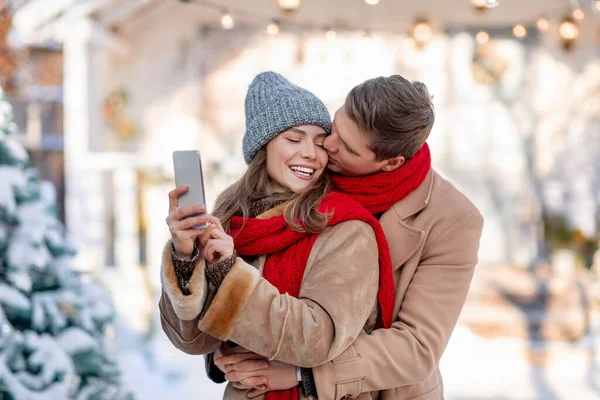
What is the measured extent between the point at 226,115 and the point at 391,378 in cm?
560

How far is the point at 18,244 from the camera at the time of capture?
3033 millimetres

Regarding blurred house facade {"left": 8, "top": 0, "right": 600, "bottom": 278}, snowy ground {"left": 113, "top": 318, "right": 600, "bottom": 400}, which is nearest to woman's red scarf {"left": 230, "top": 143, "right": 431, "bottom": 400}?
snowy ground {"left": 113, "top": 318, "right": 600, "bottom": 400}

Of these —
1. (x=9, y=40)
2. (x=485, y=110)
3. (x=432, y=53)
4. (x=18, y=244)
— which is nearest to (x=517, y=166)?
(x=485, y=110)

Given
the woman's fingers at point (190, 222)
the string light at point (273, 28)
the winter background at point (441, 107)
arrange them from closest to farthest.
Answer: the woman's fingers at point (190, 222), the string light at point (273, 28), the winter background at point (441, 107)

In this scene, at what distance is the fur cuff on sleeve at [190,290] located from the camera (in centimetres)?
138

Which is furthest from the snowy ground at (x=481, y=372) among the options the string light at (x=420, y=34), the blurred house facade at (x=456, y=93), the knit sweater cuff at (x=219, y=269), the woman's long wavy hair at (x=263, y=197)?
the knit sweater cuff at (x=219, y=269)

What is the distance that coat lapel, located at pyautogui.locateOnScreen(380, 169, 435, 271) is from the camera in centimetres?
161

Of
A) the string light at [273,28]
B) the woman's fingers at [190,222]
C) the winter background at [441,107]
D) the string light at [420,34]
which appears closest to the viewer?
the woman's fingers at [190,222]

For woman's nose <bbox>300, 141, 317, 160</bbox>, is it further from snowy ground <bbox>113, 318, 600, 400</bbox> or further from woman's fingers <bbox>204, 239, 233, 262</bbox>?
snowy ground <bbox>113, 318, 600, 400</bbox>

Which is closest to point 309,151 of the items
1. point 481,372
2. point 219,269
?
point 219,269

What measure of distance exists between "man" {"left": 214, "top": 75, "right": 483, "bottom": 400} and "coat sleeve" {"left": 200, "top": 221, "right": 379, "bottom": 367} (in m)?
0.10

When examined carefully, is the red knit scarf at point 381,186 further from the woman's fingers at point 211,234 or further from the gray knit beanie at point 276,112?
the woman's fingers at point 211,234

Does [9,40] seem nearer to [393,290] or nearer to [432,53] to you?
[432,53]

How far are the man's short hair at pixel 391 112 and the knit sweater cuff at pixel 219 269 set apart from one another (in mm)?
406
